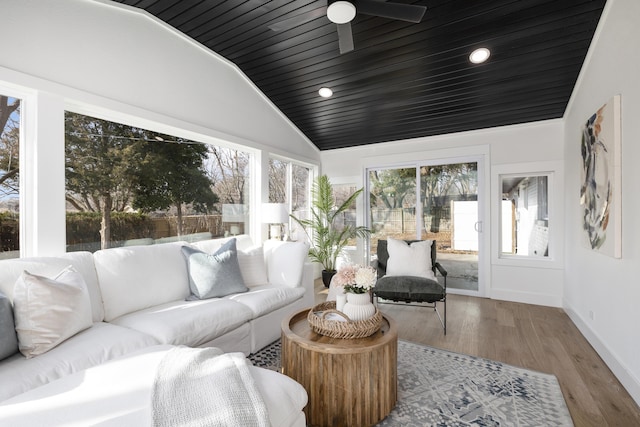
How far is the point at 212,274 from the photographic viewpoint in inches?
99.4

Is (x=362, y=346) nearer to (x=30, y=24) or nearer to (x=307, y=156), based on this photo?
(x=30, y=24)

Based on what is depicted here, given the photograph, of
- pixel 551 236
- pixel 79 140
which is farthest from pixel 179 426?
pixel 551 236

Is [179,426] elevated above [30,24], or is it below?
below

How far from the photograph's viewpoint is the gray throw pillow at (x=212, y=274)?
250cm

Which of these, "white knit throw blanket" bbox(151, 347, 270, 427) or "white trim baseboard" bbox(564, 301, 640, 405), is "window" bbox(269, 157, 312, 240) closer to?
"white knit throw blanket" bbox(151, 347, 270, 427)

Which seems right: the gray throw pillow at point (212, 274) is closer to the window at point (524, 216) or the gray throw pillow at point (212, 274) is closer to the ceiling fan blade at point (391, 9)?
the ceiling fan blade at point (391, 9)

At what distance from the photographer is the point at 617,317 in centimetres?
221

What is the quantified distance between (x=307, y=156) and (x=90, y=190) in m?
3.17

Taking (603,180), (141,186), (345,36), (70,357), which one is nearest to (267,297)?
(70,357)

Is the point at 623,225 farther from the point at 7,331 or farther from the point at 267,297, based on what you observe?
the point at 7,331

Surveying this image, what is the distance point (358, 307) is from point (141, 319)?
4.59 feet

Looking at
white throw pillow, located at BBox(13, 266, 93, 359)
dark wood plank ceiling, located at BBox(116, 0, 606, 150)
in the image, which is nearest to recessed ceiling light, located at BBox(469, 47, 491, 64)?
dark wood plank ceiling, located at BBox(116, 0, 606, 150)

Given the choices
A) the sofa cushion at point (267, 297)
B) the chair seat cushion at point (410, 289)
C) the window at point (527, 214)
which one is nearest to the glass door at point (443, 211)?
the window at point (527, 214)

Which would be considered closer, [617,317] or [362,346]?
[362,346]
